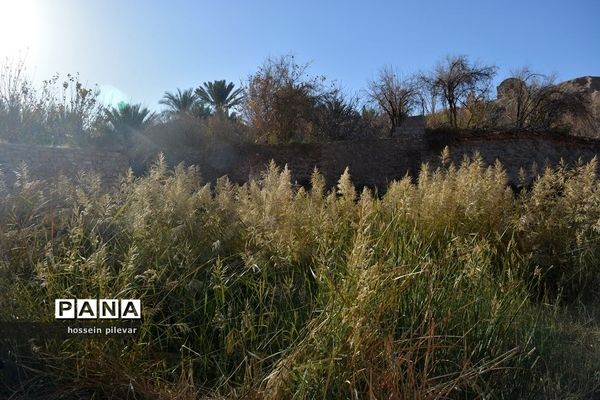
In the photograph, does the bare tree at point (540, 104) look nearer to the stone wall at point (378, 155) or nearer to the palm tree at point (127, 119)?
the stone wall at point (378, 155)

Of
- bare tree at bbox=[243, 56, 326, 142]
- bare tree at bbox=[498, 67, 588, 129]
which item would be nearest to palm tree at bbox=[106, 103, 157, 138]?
bare tree at bbox=[243, 56, 326, 142]

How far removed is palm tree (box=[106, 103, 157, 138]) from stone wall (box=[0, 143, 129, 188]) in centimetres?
429

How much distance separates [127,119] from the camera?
17.6m

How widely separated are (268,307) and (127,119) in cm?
1607

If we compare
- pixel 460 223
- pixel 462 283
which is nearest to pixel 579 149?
pixel 460 223

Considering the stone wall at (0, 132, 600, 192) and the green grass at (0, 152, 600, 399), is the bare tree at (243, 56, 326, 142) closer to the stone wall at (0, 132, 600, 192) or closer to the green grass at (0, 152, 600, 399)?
the stone wall at (0, 132, 600, 192)

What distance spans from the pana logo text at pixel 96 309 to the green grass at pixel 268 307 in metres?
0.04

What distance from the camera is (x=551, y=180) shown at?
16.3ft

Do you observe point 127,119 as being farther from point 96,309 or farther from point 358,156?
point 96,309

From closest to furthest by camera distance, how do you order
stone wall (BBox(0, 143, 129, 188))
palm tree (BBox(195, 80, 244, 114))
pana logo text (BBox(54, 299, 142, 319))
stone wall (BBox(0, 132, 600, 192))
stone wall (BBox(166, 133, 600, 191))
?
1. pana logo text (BBox(54, 299, 142, 319))
2. stone wall (BBox(0, 143, 129, 188))
3. stone wall (BBox(0, 132, 600, 192))
4. stone wall (BBox(166, 133, 600, 191))
5. palm tree (BBox(195, 80, 244, 114))

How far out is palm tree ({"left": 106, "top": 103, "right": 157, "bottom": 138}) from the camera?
17.2m

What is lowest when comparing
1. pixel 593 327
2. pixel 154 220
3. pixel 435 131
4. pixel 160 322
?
pixel 593 327

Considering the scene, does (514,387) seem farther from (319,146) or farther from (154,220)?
(319,146)

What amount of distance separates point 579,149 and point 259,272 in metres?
15.7
